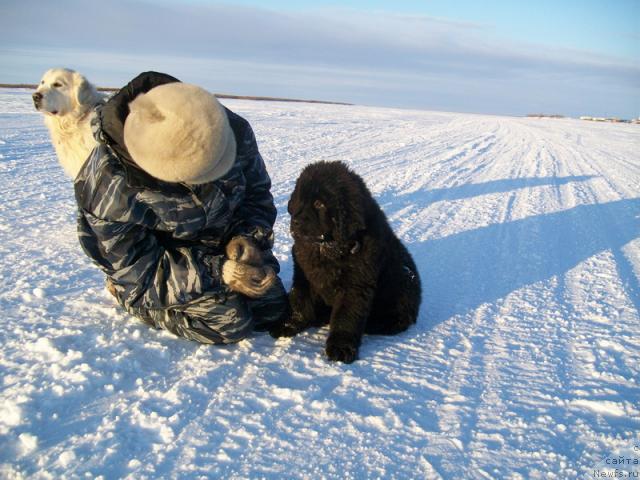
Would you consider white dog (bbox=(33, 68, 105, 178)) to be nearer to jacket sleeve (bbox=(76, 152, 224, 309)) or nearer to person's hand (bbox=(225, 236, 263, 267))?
jacket sleeve (bbox=(76, 152, 224, 309))

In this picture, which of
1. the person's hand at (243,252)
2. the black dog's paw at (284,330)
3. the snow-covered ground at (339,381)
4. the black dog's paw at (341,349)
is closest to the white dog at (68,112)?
the snow-covered ground at (339,381)

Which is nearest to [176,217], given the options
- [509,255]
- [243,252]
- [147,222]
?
[147,222]

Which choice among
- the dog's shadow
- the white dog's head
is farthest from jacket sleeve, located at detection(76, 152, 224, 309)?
the white dog's head

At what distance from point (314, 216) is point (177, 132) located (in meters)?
1.09

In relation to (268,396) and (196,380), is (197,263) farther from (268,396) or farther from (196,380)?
(268,396)

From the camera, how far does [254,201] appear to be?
3408 millimetres

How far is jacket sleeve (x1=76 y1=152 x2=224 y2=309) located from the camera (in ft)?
8.45

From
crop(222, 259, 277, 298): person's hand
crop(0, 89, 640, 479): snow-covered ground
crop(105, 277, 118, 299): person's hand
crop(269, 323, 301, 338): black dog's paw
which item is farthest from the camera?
crop(105, 277, 118, 299): person's hand

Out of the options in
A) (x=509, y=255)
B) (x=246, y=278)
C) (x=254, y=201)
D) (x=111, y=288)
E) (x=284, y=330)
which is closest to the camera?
(x=246, y=278)

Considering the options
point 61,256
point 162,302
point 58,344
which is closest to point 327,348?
point 162,302

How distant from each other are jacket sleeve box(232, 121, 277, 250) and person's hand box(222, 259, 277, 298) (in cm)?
33

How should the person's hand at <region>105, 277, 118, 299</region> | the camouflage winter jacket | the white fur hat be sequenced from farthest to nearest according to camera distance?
the person's hand at <region>105, 277, 118, 299</region>
the camouflage winter jacket
the white fur hat

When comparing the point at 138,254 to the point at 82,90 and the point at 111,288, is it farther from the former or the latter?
the point at 82,90

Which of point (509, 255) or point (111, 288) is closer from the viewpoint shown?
point (111, 288)
